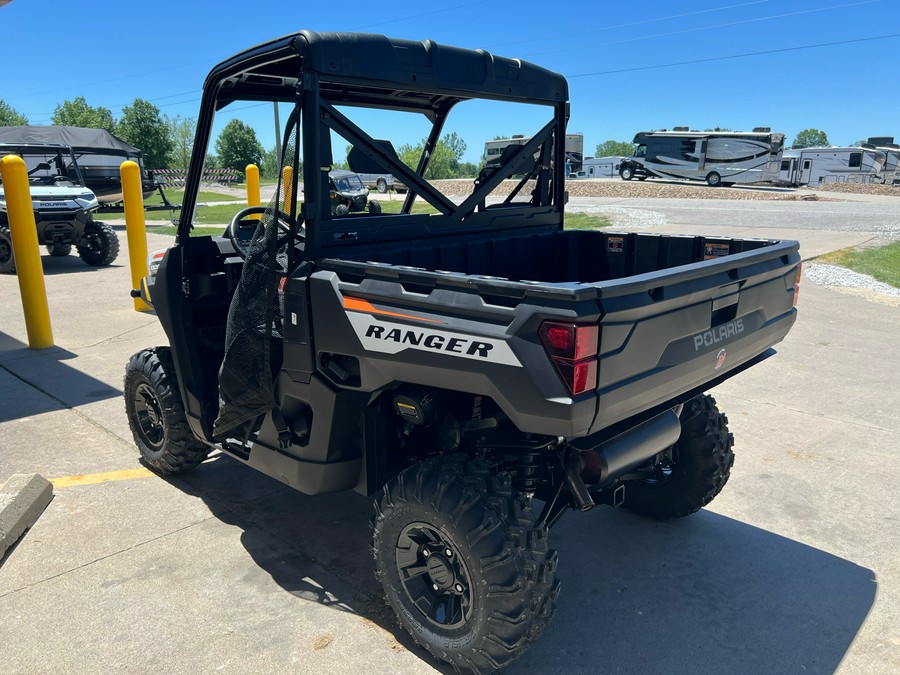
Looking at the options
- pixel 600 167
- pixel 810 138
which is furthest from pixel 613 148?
pixel 600 167

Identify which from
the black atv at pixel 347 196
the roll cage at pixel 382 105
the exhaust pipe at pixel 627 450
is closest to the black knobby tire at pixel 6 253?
the roll cage at pixel 382 105

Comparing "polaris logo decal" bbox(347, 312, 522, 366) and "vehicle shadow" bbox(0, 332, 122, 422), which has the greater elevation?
"polaris logo decal" bbox(347, 312, 522, 366)

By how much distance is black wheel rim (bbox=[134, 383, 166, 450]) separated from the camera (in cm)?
406

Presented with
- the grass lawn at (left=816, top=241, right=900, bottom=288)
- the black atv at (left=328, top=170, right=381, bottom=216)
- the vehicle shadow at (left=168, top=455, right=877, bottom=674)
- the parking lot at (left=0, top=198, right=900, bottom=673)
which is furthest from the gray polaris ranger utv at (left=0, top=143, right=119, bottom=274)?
the grass lawn at (left=816, top=241, right=900, bottom=288)

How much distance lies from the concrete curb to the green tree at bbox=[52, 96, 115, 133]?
58.4 metres

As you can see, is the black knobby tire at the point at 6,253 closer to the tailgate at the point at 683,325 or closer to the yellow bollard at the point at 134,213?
the yellow bollard at the point at 134,213

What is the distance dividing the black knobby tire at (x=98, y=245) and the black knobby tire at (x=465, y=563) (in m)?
11.9

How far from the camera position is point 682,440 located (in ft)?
11.4

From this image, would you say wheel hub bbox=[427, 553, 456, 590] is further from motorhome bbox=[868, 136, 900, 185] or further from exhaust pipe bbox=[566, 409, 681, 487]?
motorhome bbox=[868, 136, 900, 185]

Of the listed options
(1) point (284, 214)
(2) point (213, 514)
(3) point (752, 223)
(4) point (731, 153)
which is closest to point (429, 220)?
(1) point (284, 214)

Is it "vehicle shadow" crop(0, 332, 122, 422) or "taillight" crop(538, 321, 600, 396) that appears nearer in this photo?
"taillight" crop(538, 321, 600, 396)

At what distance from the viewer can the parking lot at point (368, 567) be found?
2.66 metres

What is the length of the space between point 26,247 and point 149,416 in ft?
12.2

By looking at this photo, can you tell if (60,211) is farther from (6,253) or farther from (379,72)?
(379,72)
